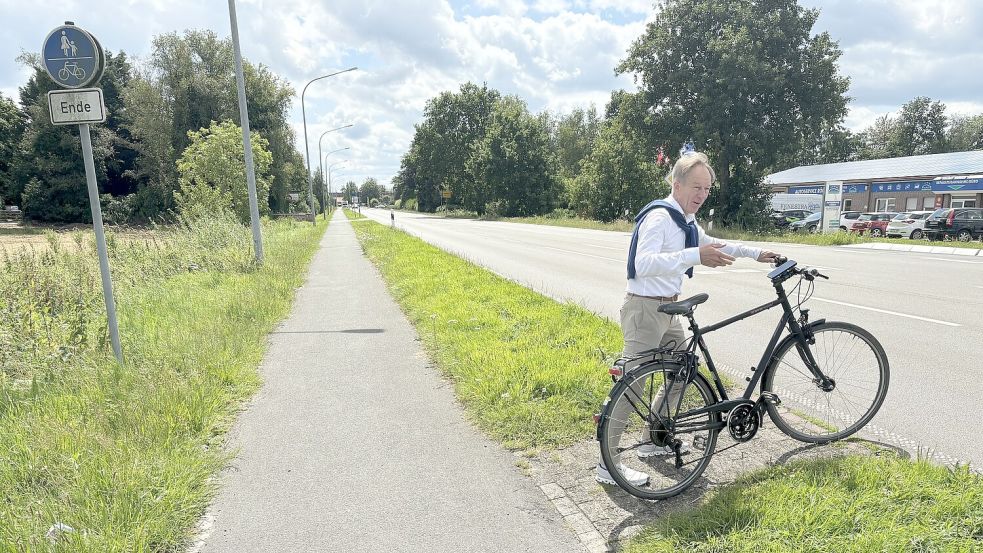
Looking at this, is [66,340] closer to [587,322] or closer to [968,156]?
[587,322]

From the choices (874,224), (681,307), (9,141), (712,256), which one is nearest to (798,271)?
(712,256)

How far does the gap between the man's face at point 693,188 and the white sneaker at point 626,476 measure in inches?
58.2

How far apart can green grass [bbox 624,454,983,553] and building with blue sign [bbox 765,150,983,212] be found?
33.5 metres

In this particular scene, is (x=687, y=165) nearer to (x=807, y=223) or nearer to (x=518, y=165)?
(x=807, y=223)

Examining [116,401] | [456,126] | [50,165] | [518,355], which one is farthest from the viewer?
[456,126]

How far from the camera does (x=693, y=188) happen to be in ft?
9.59

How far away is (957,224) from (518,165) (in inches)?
1560

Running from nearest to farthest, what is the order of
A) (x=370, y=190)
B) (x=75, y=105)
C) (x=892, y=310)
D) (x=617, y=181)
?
(x=75, y=105), (x=892, y=310), (x=617, y=181), (x=370, y=190)

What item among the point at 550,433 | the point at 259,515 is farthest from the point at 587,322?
the point at 259,515

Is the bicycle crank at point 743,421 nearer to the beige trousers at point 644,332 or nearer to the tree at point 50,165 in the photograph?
the beige trousers at point 644,332

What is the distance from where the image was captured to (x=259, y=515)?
2.99 m

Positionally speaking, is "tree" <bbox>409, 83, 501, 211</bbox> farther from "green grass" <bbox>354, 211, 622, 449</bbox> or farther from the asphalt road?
"green grass" <bbox>354, 211, 622, 449</bbox>

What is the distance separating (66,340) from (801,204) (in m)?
40.6

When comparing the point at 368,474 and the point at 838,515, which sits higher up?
the point at 838,515
